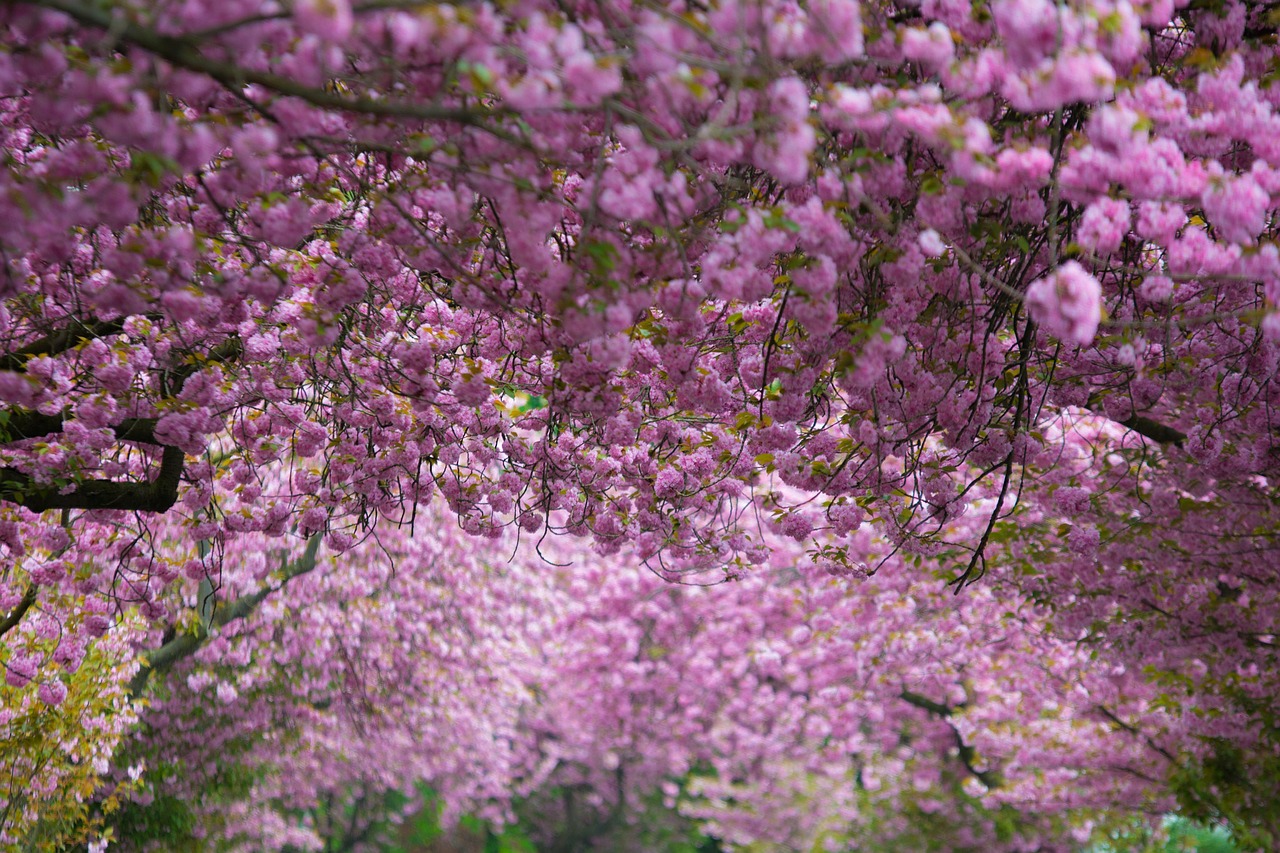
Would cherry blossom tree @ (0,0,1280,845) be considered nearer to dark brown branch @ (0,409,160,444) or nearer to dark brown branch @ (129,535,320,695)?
dark brown branch @ (0,409,160,444)

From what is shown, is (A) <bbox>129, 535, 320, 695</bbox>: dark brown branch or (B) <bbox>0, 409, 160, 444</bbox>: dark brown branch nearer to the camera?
(B) <bbox>0, 409, 160, 444</bbox>: dark brown branch

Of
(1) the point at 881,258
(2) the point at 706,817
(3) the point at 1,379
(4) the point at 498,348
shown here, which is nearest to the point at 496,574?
(2) the point at 706,817

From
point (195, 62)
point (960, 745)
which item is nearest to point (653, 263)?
point (195, 62)

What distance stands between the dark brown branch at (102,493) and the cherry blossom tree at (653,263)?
0.02m

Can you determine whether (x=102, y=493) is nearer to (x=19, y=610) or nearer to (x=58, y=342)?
(x=58, y=342)

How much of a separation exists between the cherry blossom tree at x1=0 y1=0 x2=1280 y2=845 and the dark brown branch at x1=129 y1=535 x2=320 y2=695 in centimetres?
Answer: 121

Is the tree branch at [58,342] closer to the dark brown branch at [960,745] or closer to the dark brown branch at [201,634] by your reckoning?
the dark brown branch at [201,634]

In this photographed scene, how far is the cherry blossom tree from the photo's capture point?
2703 millimetres

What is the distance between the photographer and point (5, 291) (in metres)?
3.11

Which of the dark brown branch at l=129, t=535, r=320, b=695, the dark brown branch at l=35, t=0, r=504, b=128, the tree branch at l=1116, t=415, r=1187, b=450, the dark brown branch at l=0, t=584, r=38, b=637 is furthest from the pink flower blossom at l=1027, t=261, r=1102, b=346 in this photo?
the dark brown branch at l=129, t=535, r=320, b=695

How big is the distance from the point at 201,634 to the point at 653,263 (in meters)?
8.05

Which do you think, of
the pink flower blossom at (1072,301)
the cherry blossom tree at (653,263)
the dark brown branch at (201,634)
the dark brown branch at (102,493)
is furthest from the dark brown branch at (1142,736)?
the dark brown branch at (102,493)

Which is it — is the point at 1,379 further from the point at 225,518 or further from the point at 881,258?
the point at 881,258

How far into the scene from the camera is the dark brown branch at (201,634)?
32.0 ft
